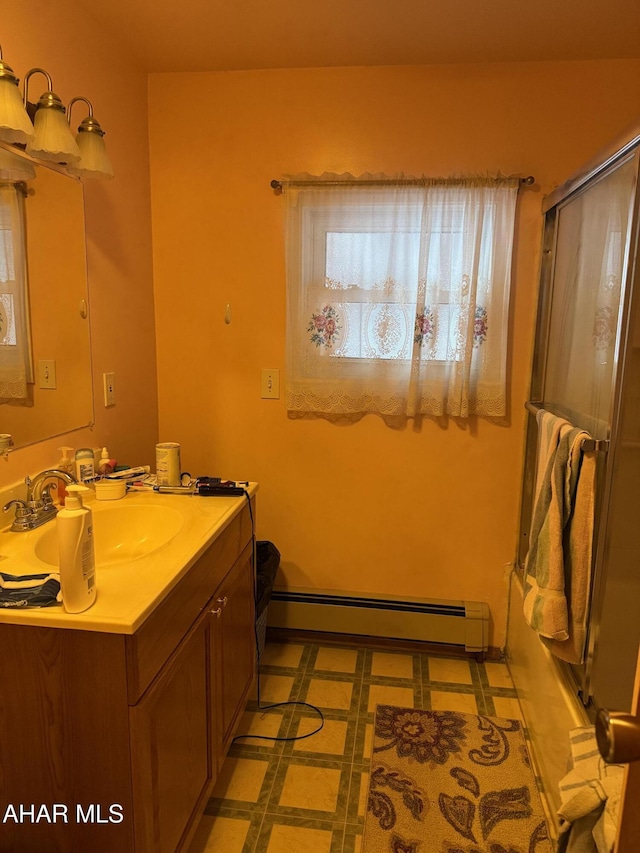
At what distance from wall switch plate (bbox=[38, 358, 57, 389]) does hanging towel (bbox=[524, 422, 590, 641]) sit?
1518mm

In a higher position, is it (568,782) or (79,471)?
(79,471)

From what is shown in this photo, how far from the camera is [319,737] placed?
194cm

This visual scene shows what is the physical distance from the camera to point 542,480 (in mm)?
1726

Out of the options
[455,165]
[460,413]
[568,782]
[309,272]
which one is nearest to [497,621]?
[460,413]

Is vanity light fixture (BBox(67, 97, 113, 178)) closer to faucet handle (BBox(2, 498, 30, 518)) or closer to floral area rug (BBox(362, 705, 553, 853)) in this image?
faucet handle (BBox(2, 498, 30, 518))

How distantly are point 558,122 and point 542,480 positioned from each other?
1369mm

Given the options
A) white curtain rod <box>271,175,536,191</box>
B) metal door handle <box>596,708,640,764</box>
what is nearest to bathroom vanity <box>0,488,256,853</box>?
metal door handle <box>596,708,640,764</box>

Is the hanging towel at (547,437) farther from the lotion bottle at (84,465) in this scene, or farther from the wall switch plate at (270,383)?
the lotion bottle at (84,465)

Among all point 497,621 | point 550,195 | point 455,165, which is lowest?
point 497,621

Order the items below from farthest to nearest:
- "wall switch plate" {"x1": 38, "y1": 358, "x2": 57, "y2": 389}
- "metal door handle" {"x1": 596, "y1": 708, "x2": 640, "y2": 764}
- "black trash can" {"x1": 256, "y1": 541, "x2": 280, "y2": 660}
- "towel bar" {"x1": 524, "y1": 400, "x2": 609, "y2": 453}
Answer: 1. "black trash can" {"x1": 256, "y1": 541, "x2": 280, "y2": 660}
2. "wall switch plate" {"x1": 38, "y1": 358, "x2": 57, "y2": 389}
3. "towel bar" {"x1": 524, "y1": 400, "x2": 609, "y2": 453}
4. "metal door handle" {"x1": 596, "y1": 708, "x2": 640, "y2": 764}

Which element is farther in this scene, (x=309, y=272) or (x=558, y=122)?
(x=309, y=272)

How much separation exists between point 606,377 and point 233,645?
1.35 metres

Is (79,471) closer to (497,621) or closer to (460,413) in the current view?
(460,413)

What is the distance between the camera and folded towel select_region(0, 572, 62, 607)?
1050 mm
